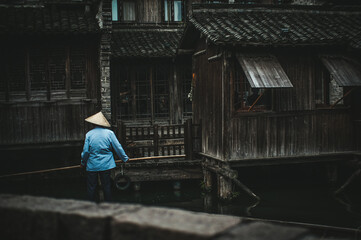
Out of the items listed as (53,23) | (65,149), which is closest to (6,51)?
(53,23)

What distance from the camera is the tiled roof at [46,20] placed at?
12.0 m

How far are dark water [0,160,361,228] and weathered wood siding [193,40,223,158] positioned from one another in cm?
141

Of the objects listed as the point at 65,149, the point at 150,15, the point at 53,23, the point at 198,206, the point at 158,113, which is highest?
the point at 150,15

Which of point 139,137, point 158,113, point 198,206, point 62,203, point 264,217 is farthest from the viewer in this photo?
point 158,113

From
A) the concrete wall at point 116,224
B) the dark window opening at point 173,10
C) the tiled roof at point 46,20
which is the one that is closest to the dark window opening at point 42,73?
the tiled roof at point 46,20

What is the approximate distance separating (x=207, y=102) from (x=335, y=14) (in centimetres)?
514

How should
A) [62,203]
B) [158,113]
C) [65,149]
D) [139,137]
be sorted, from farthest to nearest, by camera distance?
[158,113] < [65,149] < [139,137] < [62,203]

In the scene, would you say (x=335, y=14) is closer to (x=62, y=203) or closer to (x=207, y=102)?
(x=207, y=102)

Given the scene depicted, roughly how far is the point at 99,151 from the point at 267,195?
5.38m

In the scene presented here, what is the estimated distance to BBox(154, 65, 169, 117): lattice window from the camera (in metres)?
16.9

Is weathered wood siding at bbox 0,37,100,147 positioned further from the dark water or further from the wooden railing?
the wooden railing

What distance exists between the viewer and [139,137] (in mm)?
11562

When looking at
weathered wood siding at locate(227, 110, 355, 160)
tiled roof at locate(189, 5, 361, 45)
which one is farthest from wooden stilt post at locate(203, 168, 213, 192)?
tiled roof at locate(189, 5, 361, 45)

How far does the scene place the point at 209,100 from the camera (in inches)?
448
